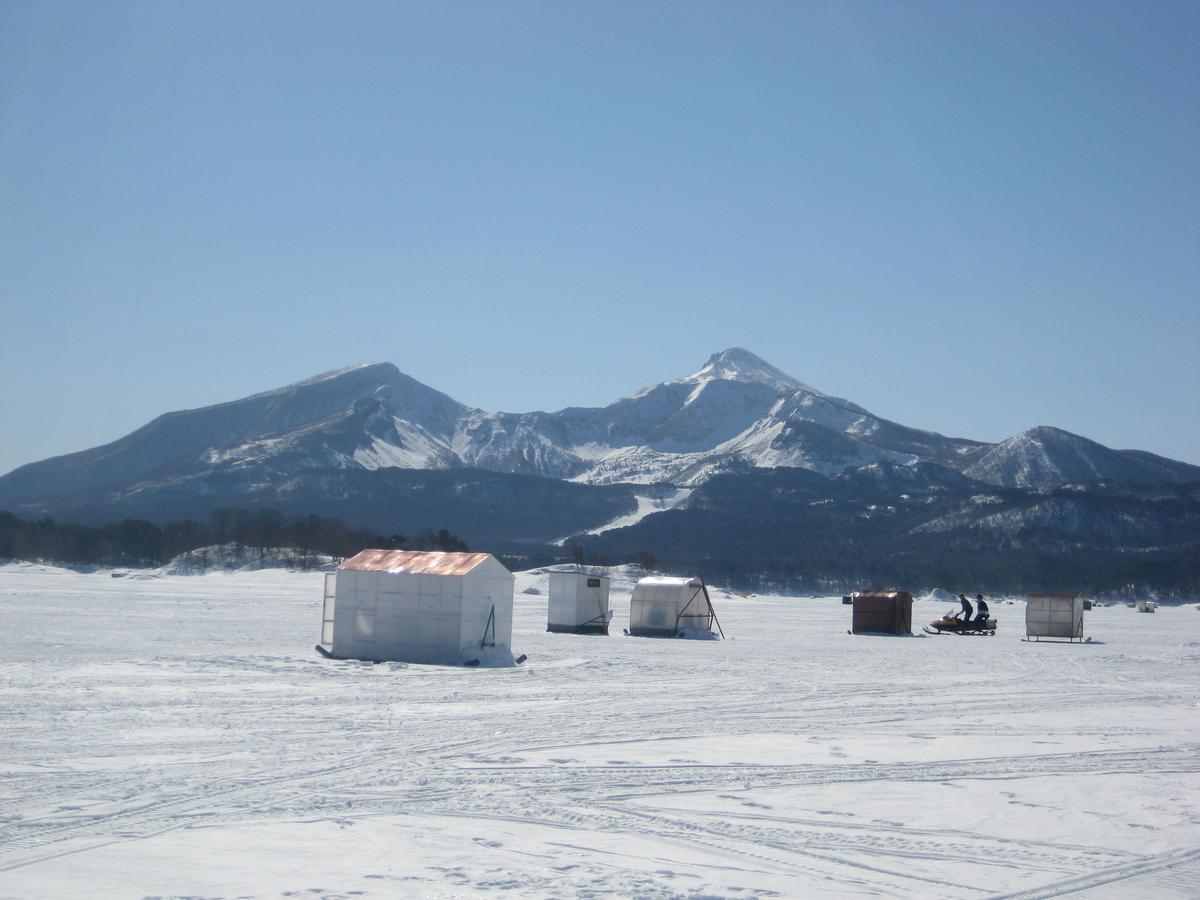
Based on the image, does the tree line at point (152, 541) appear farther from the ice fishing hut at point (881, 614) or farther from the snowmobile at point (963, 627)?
the snowmobile at point (963, 627)

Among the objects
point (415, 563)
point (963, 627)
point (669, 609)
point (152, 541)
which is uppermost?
point (415, 563)

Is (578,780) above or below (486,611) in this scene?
below

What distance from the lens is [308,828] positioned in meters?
11.4

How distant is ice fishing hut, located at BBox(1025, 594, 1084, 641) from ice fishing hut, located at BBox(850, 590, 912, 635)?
5605 millimetres

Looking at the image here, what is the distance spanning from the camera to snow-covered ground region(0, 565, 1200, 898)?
33.3ft

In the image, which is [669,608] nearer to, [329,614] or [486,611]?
[486,611]

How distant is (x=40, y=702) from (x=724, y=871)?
13.8 meters

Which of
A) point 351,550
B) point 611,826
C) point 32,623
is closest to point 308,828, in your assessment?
point 611,826

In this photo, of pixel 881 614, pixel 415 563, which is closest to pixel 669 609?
pixel 881 614

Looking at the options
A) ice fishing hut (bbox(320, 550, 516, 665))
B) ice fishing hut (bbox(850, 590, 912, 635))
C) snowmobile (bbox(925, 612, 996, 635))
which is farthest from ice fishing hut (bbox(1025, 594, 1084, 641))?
ice fishing hut (bbox(320, 550, 516, 665))

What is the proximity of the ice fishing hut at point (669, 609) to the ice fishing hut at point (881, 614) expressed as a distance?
971 centimetres

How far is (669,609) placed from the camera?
47.0m

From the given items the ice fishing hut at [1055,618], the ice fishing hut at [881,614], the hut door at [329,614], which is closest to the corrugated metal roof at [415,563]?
the hut door at [329,614]

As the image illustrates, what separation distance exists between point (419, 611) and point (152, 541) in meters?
115
